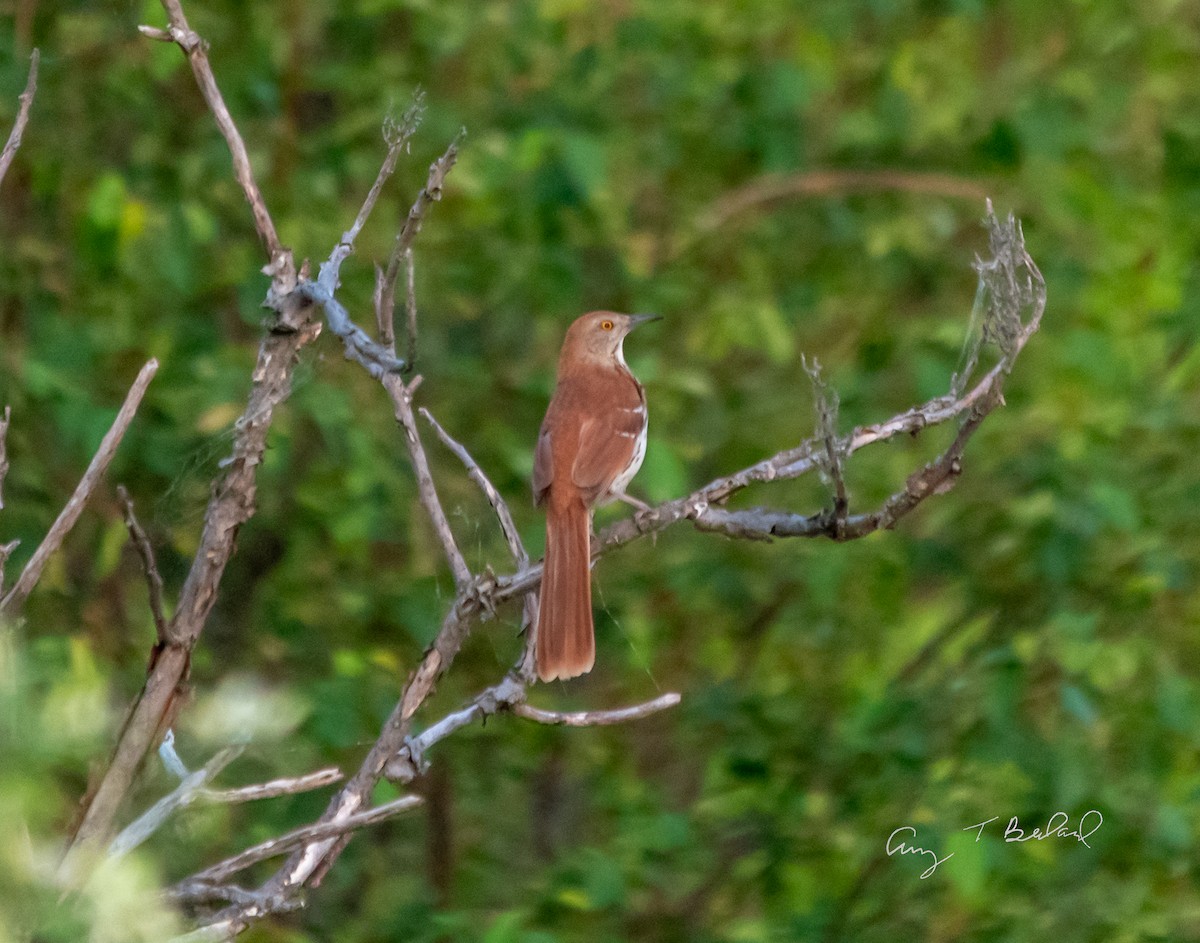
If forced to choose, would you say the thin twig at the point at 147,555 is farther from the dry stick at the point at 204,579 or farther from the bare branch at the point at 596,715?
the bare branch at the point at 596,715

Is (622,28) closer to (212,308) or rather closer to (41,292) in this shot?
(212,308)

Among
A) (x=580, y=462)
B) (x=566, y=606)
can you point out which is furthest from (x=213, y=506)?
(x=580, y=462)

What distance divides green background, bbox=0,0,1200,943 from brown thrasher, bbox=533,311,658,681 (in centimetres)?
17

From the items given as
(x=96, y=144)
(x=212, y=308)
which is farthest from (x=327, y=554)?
(x=96, y=144)

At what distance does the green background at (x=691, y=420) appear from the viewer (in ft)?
16.0

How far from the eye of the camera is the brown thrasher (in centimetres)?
386

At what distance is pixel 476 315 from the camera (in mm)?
5988

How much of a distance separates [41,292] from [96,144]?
690mm
